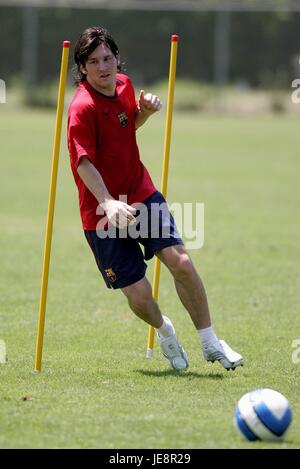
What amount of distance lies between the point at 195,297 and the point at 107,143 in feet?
4.03

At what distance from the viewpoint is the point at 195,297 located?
7016mm

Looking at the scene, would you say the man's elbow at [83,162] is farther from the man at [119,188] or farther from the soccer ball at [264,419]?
the soccer ball at [264,419]

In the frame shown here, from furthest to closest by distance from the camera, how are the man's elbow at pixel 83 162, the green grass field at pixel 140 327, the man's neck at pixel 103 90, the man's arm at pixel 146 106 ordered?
the man's arm at pixel 146 106 → the man's neck at pixel 103 90 → the man's elbow at pixel 83 162 → the green grass field at pixel 140 327

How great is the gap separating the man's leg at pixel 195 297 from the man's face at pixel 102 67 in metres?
1.22

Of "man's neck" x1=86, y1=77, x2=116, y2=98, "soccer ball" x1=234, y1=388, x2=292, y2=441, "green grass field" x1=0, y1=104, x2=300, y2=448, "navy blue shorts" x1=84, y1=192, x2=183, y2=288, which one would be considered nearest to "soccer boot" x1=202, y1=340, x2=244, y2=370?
"green grass field" x1=0, y1=104, x2=300, y2=448

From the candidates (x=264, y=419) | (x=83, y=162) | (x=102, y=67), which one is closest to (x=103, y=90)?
(x=102, y=67)

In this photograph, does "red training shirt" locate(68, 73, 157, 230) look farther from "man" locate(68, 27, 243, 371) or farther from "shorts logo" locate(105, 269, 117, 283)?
"shorts logo" locate(105, 269, 117, 283)

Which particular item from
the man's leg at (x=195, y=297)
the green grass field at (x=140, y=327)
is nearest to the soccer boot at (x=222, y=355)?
the man's leg at (x=195, y=297)

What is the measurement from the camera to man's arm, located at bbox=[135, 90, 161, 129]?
712 cm

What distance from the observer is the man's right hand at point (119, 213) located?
643 centimetres

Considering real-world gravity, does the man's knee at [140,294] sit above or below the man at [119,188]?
below

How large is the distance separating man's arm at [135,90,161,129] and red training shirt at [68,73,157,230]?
5cm

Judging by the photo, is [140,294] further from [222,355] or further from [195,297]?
[222,355]

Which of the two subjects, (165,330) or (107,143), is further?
(165,330)
